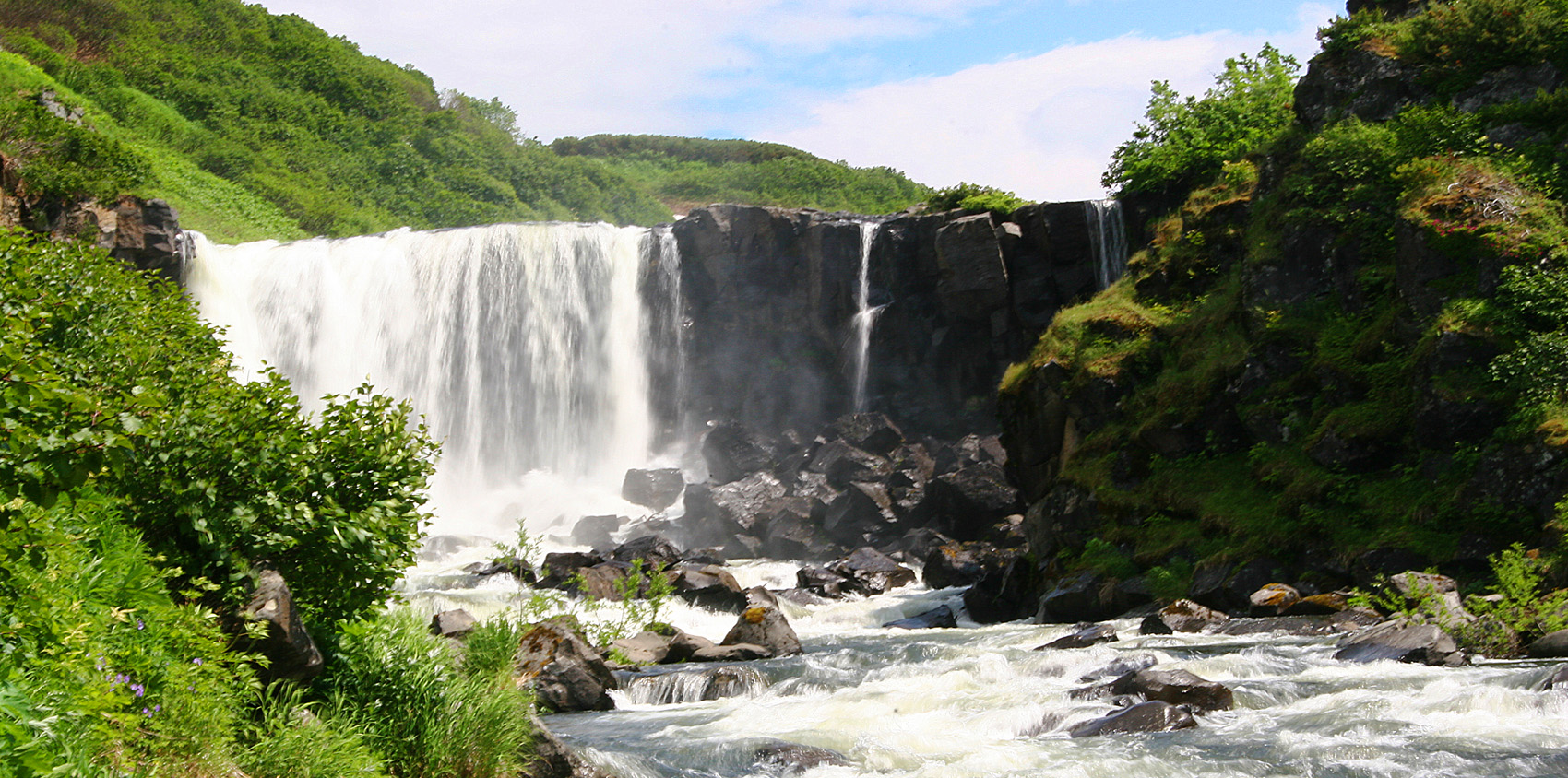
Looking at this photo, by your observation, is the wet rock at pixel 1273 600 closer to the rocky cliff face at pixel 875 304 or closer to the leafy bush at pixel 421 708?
the leafy bush at pixel 421 708

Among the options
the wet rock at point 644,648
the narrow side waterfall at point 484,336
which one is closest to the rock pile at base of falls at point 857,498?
the narrow side waterfall at point 484,336

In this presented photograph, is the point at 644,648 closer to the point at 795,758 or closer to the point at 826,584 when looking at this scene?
the point at 795,758

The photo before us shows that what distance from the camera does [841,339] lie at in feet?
135

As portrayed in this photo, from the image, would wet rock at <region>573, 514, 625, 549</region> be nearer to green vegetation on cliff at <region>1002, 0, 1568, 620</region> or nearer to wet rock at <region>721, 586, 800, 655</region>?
green vegetation on cliff at <region>1002, 0, 1568, 620</region>

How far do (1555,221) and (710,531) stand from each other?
23.9 metres

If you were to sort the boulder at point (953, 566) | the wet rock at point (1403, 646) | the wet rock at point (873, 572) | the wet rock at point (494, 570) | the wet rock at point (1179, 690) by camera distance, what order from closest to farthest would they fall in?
the wet rock at point (1179, 690) → the wet rock at point (1403, 646) → the wet rock at point (494, 570) → the wet rock at point (873, 572) → the boulder at point (953, 566)

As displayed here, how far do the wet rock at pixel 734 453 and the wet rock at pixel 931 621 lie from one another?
51.8 ft

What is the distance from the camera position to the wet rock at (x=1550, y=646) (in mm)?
11852

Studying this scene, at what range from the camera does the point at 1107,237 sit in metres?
34.6

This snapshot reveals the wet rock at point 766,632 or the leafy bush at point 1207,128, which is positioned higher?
the leafy bush at point 1207,128

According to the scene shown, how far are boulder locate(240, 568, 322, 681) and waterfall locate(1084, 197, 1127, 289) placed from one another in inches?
1182

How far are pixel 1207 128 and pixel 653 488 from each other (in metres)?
21.5

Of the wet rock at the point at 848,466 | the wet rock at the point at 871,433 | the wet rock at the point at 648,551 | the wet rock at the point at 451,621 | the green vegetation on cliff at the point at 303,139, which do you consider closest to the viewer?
the wet rock at the point at 451,621

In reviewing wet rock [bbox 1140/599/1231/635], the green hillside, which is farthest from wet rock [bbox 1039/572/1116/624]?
the green hillside
